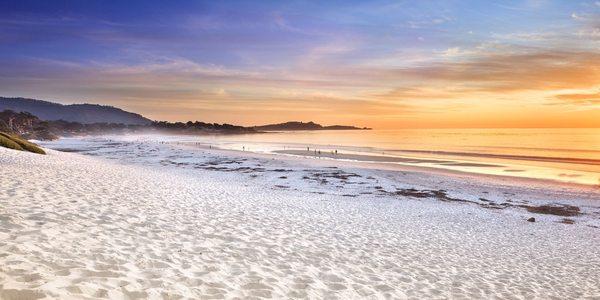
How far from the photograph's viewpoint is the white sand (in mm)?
7344

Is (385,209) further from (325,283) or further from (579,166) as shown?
(579,166)

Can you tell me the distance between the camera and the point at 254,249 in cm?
1076

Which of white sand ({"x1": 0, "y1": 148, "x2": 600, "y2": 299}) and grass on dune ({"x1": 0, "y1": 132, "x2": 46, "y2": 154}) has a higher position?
grass on dune ({"x1": 0, "y1": 132, "x2": 46, "y2": 154})

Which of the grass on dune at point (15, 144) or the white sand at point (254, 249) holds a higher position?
the grass on dune at point (15, 144)

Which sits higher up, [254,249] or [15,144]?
[15,144]

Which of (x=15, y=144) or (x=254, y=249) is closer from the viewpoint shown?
(x=254, y=249)

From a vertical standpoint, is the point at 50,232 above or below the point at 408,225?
above

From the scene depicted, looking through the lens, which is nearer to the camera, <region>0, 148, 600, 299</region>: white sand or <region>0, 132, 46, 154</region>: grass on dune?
<region>0, 148, 600, 299</region>: white sand

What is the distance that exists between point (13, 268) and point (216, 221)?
7422 millimetres

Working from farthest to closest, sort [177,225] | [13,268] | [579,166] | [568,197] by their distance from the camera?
[579,166], [568,197], [177,225], [13,268]

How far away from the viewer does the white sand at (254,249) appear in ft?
24.1

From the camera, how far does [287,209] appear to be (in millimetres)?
18797

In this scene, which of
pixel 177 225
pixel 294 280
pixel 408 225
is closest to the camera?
pixel 294 280

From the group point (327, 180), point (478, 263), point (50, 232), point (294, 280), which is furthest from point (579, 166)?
point (50, 232)
